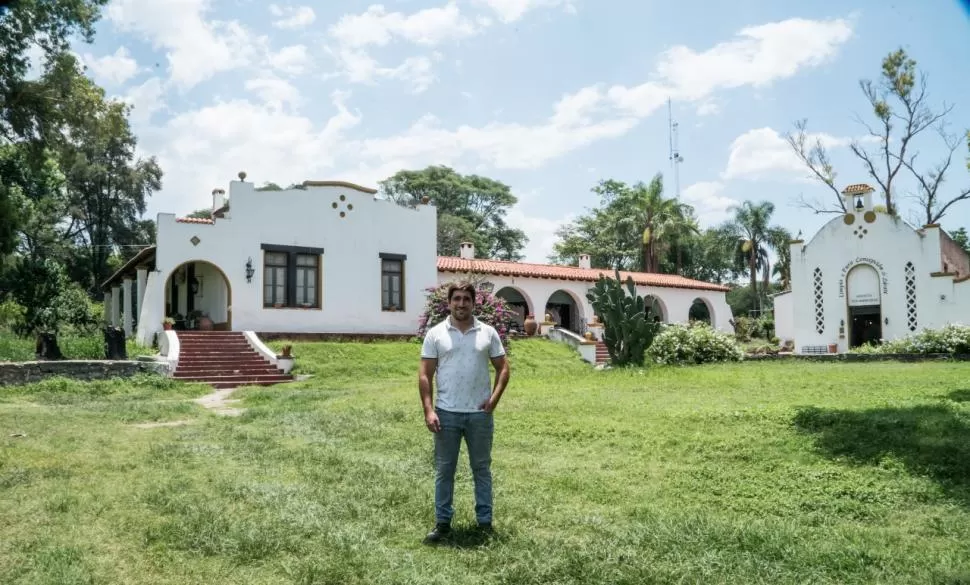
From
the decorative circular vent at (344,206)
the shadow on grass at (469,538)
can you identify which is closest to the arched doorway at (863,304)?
the decorative circular vent at (344,206)

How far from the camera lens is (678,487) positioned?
A: 5.52m

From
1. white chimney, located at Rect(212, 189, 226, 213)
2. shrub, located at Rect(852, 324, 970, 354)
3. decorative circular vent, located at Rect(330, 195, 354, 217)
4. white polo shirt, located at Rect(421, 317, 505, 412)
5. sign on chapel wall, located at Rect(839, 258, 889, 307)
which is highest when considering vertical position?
white chimney, located at Rect(212, 189, 226, 213)

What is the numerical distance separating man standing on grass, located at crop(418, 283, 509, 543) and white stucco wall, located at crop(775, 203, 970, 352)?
23.6m

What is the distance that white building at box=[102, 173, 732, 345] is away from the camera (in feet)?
68.2

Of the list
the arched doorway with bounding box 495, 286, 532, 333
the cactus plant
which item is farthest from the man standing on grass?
the arched doorway with bounding box 495, 286, 532, 333

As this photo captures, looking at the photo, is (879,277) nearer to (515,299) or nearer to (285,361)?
(515,299)

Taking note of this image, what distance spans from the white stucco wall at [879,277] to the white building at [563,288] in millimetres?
5447

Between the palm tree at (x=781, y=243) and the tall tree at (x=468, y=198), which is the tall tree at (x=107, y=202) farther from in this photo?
the palm tree at (x=781, y=243)

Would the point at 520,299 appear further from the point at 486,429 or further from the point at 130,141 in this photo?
the point at 486,429

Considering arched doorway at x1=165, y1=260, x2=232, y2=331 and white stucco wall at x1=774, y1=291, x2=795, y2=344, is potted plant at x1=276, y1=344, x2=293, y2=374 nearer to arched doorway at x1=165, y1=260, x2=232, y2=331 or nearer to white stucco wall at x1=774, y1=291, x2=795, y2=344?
arched doorway at x1=165, y1=260, x2=232, y2=331

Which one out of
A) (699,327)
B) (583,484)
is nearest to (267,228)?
(699,327)

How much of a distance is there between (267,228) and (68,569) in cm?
1882

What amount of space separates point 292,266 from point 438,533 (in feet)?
61.3

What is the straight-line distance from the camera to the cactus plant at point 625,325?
627 inches
